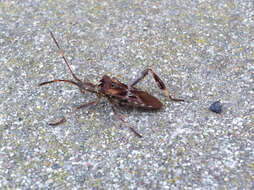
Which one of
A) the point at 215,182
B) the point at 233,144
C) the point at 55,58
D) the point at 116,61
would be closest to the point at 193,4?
the point at 116,61

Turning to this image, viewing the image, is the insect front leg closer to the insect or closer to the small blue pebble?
the insect

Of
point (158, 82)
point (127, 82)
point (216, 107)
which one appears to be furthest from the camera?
point (127, 82)

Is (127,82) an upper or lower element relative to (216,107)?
lower

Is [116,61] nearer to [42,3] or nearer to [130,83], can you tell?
[130,83]

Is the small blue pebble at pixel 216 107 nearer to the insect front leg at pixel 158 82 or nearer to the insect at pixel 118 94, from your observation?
the insect front leg at pixel 158 82

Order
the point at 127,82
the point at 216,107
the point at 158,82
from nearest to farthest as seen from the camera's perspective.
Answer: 1. the point at 216,107
2. the point at 158,82
3. the point at 127,82

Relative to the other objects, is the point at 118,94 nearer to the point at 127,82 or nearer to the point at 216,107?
the point at 127,82

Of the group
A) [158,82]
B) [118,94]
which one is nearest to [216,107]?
[158,82]

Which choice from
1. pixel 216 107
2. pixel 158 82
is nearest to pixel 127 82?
pixel 158 82

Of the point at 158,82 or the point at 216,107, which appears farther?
the point at 158,82
